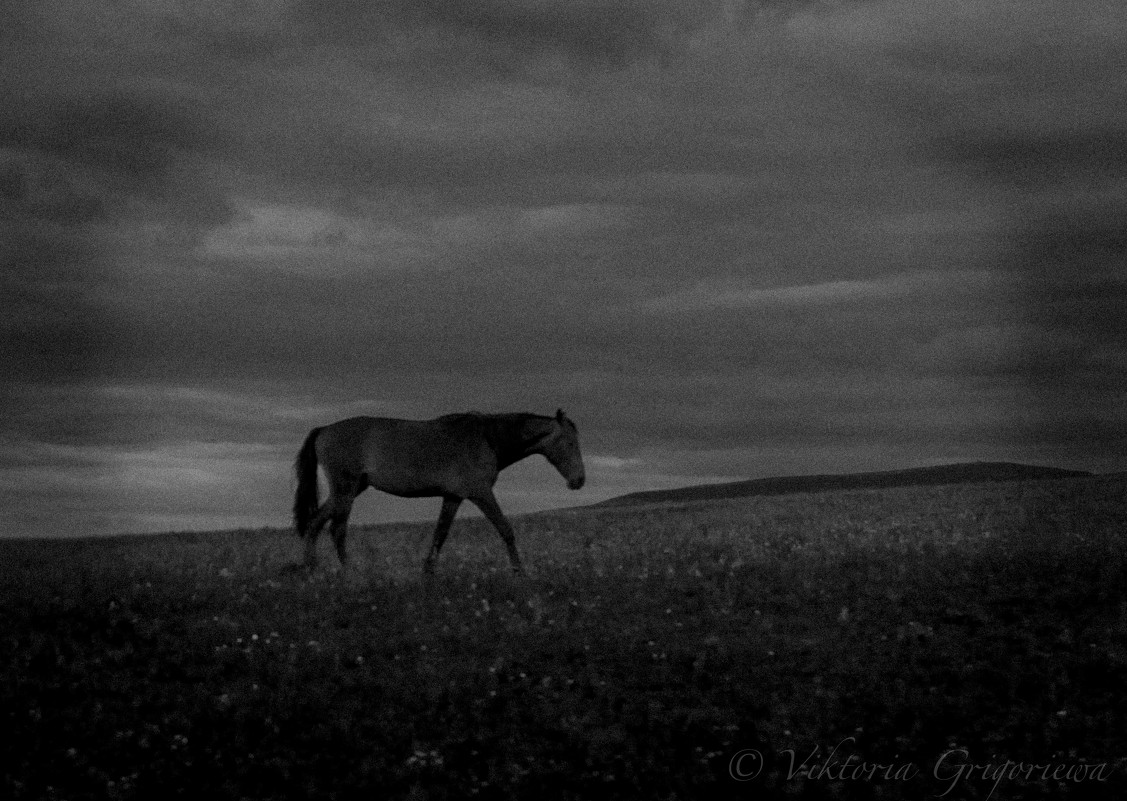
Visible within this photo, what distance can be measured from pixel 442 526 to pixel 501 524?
45.6 inches

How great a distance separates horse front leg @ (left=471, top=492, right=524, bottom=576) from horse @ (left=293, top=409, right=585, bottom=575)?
0.08 ft

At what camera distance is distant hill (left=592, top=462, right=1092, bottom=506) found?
7488cm

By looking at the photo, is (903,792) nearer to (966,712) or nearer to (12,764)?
Result: (966,712)

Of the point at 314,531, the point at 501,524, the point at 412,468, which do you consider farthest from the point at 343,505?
the point at 501,524

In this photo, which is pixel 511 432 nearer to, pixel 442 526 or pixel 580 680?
pixel 442 526

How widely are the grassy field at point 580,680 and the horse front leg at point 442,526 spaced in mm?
382

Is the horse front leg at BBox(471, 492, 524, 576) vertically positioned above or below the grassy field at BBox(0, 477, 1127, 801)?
above

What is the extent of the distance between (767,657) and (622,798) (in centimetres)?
430

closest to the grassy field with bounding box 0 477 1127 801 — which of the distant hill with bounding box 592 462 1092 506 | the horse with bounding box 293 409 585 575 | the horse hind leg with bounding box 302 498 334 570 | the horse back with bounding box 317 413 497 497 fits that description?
the horse hind leg with bounding box 302 498 334 570

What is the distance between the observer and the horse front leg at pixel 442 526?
73.8ft

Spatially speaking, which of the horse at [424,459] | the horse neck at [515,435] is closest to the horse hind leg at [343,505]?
the horse at [424,459]

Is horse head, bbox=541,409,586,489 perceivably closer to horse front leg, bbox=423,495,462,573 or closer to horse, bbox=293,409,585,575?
horse, bbox=293,409,585,575

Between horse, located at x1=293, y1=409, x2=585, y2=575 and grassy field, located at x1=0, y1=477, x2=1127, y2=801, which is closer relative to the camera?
grassy field, located at x1=0, y1=477, x2=1127, y2=801

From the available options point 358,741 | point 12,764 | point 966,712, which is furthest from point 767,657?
point 12,764
